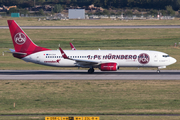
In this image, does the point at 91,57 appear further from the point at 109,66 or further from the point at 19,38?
the point at 19,38

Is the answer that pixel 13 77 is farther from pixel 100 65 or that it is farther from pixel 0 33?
pixel 0 33

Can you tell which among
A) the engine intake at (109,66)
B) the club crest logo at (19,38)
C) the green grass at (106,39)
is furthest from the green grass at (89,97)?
the green grass at (106,39)

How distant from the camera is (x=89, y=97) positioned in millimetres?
29344

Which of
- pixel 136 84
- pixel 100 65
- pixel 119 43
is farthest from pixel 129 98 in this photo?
pixel 119 43

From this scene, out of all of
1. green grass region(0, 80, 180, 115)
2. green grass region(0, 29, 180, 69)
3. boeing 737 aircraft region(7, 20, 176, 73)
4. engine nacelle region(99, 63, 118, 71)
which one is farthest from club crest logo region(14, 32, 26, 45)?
green grass region(0, 29, 180, 69)

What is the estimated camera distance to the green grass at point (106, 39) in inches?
2968

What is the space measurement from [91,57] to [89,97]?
673 inches

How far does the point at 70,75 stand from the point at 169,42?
4657cm

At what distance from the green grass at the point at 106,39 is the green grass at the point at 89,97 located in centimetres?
3128

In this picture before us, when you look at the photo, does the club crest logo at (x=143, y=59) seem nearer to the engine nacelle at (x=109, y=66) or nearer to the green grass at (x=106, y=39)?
the engine nacelle at (x=109, y=66)

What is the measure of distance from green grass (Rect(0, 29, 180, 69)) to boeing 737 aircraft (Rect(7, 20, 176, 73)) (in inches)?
757

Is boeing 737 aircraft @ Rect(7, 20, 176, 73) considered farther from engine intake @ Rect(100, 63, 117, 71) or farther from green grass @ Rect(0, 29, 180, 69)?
green grass @ Rect(0, 29, 180, 69)

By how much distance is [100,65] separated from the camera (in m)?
44.6

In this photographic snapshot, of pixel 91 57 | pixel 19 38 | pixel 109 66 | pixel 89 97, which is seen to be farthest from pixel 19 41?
pixel 89 97
